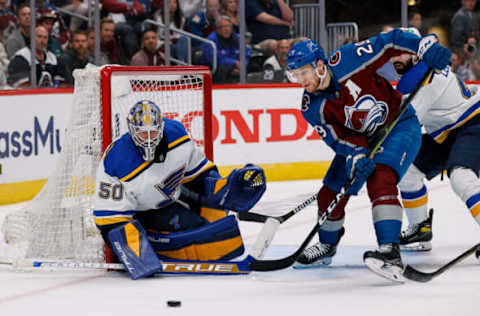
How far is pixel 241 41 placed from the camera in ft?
23.5

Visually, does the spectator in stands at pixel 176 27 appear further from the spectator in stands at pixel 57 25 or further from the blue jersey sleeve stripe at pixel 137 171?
the blue jersey sleeve stripe at pixel 137 171

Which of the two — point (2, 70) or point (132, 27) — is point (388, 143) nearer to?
point (2, 70)

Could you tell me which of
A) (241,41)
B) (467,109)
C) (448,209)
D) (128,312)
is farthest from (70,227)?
(241,41)

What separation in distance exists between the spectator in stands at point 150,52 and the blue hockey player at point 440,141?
3.38m

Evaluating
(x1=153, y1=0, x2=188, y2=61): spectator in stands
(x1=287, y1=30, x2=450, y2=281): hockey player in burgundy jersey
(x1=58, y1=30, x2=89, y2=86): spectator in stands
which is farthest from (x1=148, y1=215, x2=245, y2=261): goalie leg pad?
(x1=153, y1=0, x2=188, y2=61): spectator in stands

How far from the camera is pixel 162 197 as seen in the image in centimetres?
349

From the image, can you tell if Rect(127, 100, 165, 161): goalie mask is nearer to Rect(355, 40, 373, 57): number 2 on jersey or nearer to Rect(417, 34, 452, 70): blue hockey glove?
Rect(355, 40, 373, 57): number 2 on jersey

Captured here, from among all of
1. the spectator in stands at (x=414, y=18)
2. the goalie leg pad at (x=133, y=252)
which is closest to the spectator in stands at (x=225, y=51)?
the spectator in stands at (x=414, y=18)

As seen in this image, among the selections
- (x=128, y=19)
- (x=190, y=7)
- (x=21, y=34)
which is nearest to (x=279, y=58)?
(x=190, y=7)

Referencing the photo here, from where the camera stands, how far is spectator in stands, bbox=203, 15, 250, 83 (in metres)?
7.14

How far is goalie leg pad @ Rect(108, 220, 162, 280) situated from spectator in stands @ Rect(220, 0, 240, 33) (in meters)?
4.03

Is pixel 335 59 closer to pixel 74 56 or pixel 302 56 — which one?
pixel 302 56

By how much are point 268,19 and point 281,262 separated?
4.31 metres

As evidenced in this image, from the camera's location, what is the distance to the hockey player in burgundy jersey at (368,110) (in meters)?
3.16
